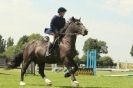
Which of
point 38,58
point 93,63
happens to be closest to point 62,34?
point 38,58

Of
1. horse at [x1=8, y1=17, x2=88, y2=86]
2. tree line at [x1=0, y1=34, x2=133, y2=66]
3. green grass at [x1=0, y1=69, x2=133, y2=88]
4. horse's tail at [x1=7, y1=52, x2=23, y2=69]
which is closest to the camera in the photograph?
horse at [x1=8, y1=17, x2=88, y2=86]

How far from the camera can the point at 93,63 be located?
3853 cm

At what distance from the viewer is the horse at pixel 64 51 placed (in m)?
15.8

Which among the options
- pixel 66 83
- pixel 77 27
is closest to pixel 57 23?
pixel 77 27

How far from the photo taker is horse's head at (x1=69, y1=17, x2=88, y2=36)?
1584 centimetres

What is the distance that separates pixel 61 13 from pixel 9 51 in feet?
433

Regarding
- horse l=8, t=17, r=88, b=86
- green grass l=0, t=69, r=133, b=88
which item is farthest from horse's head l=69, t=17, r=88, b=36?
green grass l=0, t=69, r=133, b=88

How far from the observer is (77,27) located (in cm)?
1627

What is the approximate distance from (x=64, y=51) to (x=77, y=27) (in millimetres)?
1129

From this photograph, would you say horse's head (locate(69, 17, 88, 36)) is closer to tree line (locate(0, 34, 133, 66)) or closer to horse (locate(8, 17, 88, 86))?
horse (locate(8, 17, 88, 86))

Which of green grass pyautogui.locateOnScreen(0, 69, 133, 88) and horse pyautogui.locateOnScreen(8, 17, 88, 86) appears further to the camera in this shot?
green grass pyautogui.locateOnScreen(0, 69, 133, 88)

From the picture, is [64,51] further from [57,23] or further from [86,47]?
[86,47]

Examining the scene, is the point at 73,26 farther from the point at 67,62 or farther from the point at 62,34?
the point at 67,62

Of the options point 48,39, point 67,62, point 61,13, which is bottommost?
point 67,62
